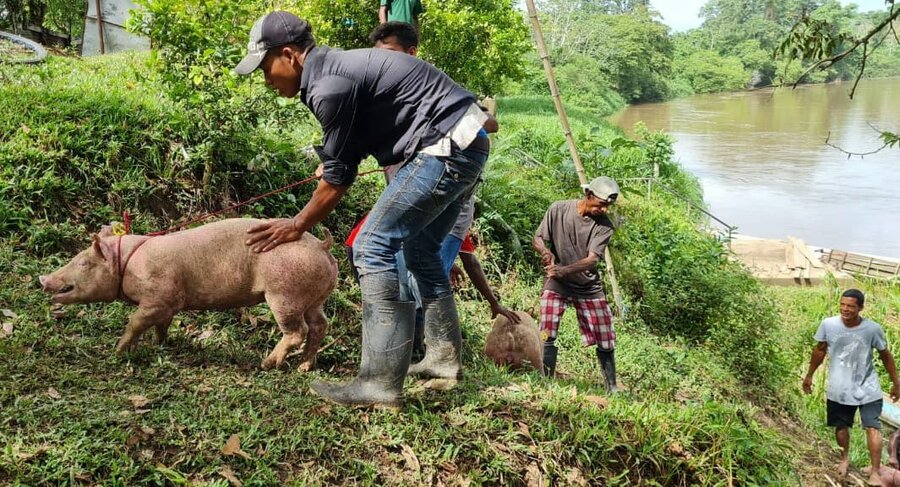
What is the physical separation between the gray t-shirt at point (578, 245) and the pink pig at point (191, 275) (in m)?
2.42

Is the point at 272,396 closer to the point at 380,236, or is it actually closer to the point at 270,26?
the point at 380,236

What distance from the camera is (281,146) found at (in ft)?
19.7

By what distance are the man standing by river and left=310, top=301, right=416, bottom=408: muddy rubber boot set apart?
15.3 feet

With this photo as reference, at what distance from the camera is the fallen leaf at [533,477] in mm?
3596

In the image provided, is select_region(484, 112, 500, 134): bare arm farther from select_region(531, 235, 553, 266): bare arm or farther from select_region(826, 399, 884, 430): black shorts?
select_region(826, 399, 884, 430): black shorts

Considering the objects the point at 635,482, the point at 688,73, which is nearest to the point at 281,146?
the point at 635,482

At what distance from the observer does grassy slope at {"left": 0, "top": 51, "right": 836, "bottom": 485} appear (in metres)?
3.15

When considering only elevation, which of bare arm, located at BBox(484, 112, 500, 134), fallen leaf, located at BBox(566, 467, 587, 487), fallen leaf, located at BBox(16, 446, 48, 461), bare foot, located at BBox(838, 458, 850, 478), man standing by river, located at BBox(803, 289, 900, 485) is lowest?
bare foot, located at BBox(838, 458, 850, 478)

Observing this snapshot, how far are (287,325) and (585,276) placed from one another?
8.78 ft

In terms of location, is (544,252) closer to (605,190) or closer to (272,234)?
(605,190)

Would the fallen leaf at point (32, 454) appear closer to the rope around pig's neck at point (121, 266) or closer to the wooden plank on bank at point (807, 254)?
the rope around pig's neck at point (121, 266)

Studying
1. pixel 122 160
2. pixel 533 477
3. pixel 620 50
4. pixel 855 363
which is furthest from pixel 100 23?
pixel 620 50

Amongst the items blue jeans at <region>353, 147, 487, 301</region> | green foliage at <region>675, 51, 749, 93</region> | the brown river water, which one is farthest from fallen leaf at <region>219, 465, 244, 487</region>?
green foliage at <region>675, 51, 749, 93</region>

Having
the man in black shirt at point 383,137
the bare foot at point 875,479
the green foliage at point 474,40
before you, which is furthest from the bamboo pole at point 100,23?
the bare foot at point 875,479
